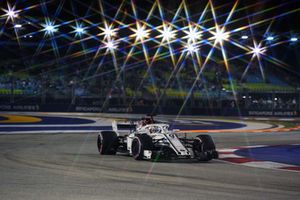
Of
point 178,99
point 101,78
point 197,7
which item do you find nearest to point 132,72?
point 101,78

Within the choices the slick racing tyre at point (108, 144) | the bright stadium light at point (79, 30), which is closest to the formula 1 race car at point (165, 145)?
the slick racing tyre at point (108, 144)

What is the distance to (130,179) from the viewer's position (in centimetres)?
845

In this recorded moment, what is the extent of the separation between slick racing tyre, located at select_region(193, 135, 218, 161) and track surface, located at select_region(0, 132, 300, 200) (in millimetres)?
181

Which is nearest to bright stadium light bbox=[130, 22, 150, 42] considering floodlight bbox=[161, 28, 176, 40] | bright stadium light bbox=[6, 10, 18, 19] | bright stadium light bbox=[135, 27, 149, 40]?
bright stadium light bbox=[135, 27, 149, 40]

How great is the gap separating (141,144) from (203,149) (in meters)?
1.37

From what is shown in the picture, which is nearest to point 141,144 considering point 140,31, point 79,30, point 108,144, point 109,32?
point 108,144

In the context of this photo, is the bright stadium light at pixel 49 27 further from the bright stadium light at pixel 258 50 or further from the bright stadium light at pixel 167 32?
the bright stadium light at pixel 258 50

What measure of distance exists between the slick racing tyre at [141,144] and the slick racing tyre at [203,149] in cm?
105

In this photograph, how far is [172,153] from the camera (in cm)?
1120

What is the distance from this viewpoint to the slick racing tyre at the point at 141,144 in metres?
11.3

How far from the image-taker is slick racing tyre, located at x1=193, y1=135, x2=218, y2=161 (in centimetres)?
1141

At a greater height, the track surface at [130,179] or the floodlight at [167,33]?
the floodlight at [167,33]

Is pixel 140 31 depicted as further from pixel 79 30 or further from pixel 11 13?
pixel 11 13

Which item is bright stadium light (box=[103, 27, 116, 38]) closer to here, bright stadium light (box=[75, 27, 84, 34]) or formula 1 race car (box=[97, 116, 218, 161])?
bright stadium light (box=[75, 27, 84, 34])
